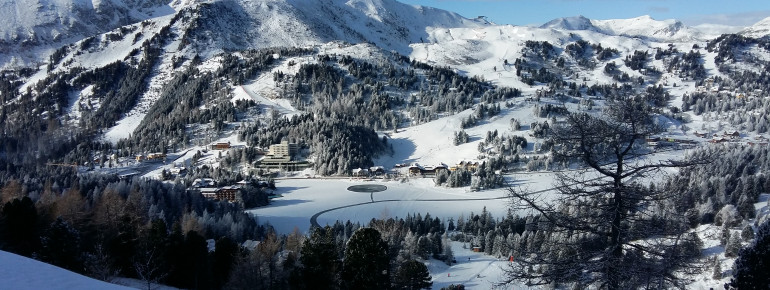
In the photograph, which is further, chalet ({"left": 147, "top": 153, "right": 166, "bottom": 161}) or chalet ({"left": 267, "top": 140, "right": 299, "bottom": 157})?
chalet ({"left": 147, "top": 153, "right": 166, "bottom": 161})

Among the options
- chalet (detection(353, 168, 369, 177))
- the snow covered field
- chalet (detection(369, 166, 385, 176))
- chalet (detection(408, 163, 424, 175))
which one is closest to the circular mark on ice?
the snow covered field

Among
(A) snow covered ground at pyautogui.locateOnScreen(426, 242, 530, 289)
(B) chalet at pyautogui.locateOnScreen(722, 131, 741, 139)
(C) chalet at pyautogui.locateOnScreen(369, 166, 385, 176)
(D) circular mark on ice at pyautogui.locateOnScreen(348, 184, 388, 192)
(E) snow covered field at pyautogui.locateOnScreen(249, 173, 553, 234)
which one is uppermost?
(B) chalet at pyautogui.locateOnScreen(722, 131, 741, 139)

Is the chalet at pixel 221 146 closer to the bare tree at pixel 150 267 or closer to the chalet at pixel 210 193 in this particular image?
the chalet at pixel 210 193

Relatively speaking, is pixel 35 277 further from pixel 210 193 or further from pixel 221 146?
pixel 221 146

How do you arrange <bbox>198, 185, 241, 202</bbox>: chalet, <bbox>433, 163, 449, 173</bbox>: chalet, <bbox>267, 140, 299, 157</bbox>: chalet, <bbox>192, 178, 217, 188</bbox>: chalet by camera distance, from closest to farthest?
<bbox>198, 185, 241, 202</bbox>: chalet → <bbox>192, 178, 217, 188</bbox>: chalet → <bbox>433, 163, 449, 173</bbox>: chalet → <bbox>267, 140, 299, 157</bbox>: chalet

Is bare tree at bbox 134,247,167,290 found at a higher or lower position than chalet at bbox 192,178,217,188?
lower

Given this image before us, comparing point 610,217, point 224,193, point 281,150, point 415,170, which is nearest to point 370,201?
point 224,193

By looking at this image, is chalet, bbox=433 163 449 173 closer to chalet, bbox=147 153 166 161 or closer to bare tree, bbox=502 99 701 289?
chalet, bbox=147 153 166 161
